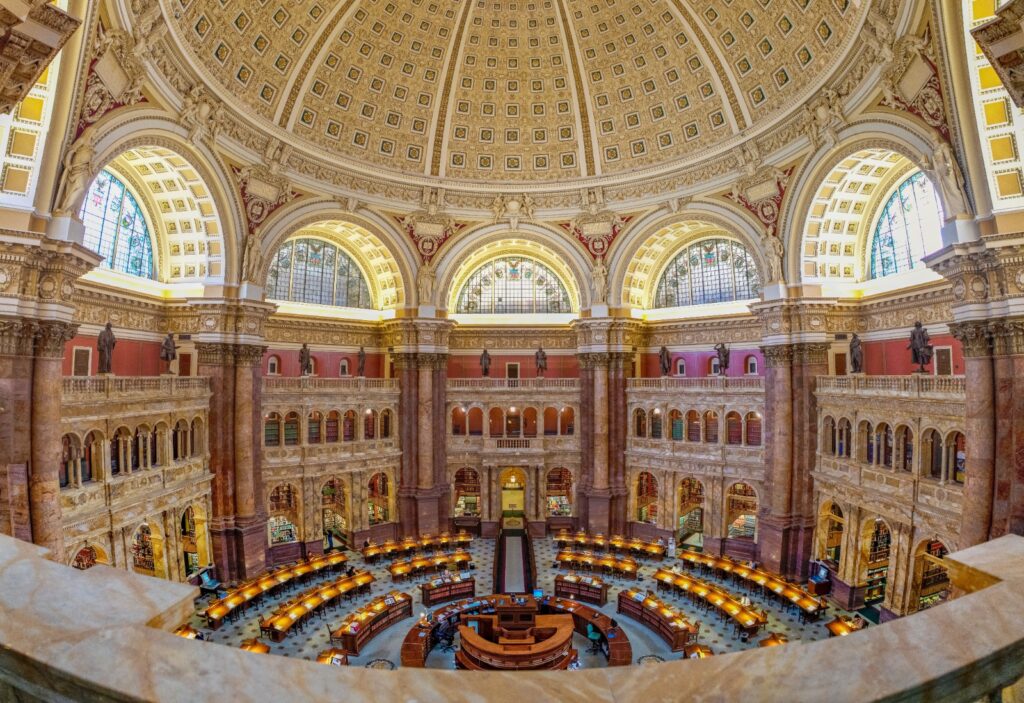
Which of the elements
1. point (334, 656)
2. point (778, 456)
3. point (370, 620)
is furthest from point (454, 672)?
point (778, 456)

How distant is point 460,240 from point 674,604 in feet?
74.4

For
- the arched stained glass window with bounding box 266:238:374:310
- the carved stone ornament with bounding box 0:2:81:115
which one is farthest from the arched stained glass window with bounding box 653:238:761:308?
the carved stone ornament with bounding box 0:2:81:115

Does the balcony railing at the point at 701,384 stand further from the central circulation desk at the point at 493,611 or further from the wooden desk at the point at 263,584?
the wooden desk at the point at 263,584

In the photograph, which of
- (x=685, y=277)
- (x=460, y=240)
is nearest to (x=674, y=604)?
(x=685, y=277)

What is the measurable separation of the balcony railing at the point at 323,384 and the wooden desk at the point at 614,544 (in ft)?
44.2

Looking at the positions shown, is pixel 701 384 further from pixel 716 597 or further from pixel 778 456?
pixel 716 597

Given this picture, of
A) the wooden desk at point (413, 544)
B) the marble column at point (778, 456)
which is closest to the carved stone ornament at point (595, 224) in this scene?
the marble column at point (778, 456)

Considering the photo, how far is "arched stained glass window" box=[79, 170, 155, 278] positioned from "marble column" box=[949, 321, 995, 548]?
3186cm

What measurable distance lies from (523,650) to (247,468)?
52.7 ft

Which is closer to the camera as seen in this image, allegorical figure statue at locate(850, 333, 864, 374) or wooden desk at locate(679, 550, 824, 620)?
wooden desk at locate(679, 550, 824, 620)

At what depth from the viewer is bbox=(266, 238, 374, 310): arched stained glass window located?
33.9m

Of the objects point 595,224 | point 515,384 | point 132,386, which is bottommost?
point 515,384

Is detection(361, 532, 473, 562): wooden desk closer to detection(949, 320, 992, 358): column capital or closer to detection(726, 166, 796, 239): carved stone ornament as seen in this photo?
detection(726, 166, 796, 239): carved stone ornament

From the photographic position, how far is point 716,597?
80.3 ft
